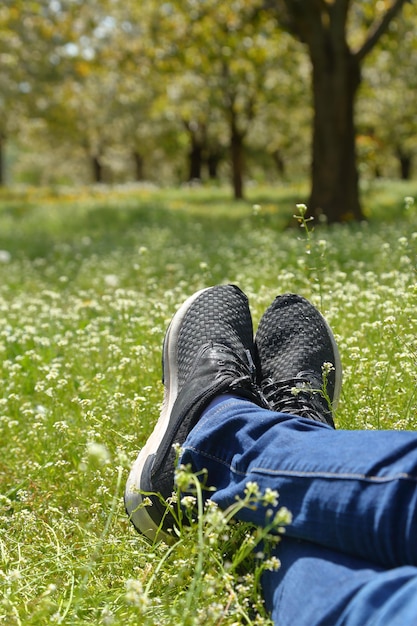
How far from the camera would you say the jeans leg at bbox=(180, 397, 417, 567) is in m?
1.49

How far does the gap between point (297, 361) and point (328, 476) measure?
3.37 feet

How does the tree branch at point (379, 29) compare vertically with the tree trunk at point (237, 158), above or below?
above

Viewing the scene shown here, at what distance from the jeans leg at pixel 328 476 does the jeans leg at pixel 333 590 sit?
0.04m

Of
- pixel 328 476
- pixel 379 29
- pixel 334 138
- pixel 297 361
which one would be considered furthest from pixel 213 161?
pixel 328 476

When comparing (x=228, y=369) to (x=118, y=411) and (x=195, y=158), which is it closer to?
(x=118, y=411)

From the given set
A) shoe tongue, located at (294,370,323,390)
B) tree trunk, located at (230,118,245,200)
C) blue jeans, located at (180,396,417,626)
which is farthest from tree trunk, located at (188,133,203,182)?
blue jeans, located at (180,396,417,626)

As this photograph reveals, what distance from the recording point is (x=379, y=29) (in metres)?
9.28

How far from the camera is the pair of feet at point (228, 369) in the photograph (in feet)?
6.84

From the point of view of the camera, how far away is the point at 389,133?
31125 millimetres

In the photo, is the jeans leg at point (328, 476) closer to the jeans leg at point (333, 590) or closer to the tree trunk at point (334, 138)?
the jeans leg at point (333, 590)

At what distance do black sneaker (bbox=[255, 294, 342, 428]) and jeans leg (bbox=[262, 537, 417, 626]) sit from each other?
69 cm

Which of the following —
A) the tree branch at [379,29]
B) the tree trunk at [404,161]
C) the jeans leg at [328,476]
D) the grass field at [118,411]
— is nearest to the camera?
the jeans leg at [328,476]

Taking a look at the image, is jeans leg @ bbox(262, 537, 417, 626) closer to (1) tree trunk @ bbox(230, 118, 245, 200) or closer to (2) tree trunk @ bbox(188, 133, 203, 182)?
(1) tree trunk @ bbox(230, 118, 245, 200)

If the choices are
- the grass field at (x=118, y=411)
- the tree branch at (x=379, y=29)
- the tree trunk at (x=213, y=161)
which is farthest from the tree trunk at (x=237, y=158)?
the tree trunk at (x=213, y=161)
